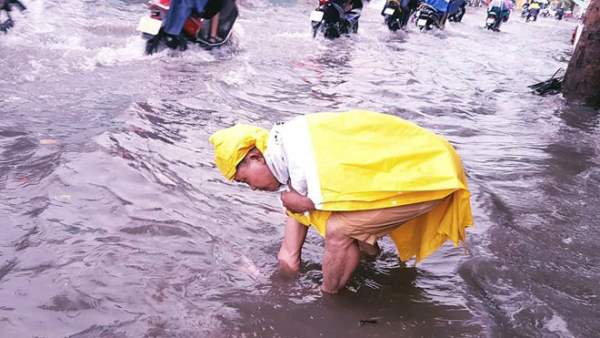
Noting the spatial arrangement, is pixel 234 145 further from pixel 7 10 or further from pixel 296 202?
pixel 7 10

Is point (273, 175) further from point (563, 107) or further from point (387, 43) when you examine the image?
point (387, 43)

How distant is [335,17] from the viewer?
11.6m

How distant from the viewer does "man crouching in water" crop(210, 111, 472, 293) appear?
2289 millimetres

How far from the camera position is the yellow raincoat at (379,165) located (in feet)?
7.48

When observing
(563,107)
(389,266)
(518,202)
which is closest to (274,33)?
(563,107)

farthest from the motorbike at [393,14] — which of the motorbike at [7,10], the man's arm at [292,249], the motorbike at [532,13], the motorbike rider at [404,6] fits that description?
the motorbike at [532,13]

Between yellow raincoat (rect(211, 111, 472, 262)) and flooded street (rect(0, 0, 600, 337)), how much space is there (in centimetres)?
56

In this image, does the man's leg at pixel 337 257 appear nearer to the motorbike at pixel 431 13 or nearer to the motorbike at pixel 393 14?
the motorbike at pixel 393 14

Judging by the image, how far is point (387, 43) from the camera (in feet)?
41.3

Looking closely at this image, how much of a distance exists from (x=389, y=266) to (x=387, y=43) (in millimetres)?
10228

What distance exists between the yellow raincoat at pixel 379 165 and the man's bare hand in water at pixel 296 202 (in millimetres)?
66

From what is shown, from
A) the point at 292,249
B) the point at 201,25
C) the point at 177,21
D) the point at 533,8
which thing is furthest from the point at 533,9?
the point at 292,249

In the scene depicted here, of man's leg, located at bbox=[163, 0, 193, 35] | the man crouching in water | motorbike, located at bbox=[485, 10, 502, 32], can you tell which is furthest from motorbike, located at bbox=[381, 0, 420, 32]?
the man crouching in water

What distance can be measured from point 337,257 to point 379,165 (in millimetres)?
476
